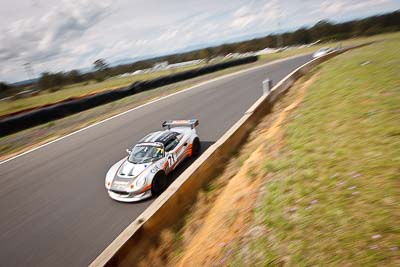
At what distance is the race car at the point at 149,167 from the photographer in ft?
22.5

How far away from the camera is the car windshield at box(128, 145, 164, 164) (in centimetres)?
755

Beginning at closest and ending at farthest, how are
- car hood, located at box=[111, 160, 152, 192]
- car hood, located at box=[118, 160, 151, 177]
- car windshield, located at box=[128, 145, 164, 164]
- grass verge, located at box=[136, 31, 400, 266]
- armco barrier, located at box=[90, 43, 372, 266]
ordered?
grass verge, located at box=[136, 31, 400, 266]
armco barrier, located at box=[90, 43, 372, 266]
car hood, located at box=[111, 160, 152, 192]
car hood, located at box=[118, 160, 151, 177]
car windshield, located at box=[128, 145, 164, 164]

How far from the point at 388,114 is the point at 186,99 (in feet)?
47.0

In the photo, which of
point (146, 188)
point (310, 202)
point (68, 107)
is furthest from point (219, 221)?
point (68, 107)

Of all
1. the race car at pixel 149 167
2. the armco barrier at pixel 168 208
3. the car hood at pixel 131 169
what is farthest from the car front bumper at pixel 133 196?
the armco barrier at pixel 168 208

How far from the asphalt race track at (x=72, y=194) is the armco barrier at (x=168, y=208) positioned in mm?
1253

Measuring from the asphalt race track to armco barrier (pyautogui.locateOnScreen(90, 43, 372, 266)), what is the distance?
125cm

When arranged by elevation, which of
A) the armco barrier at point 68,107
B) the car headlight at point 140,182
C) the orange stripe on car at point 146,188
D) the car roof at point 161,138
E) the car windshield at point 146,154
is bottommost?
the orange stripe on car at point 146,188

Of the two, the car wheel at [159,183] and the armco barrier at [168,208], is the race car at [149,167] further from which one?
the armco barrier at [168,208]

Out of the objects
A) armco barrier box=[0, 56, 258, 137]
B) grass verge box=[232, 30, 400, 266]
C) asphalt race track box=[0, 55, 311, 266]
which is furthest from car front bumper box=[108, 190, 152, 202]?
armco barrier box=[0, 56, 258, 137]

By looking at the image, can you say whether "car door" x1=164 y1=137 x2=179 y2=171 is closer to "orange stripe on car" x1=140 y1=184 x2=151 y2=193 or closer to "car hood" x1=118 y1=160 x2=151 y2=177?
"car hood" x1=118 y1=160 x2=151 y2=177

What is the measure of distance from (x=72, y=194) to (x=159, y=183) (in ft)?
8.32

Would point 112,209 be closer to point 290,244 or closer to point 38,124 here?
point 290,244

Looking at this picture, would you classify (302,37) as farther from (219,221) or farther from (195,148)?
(219,221)
